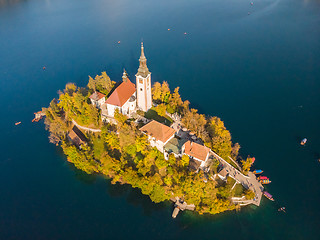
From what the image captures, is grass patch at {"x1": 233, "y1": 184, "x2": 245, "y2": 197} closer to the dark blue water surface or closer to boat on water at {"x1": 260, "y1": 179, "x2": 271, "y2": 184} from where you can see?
the dark blue water surface

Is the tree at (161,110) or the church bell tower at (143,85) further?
the tree at (161,110)

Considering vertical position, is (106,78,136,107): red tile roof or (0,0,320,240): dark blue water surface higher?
(106,78,136,107): red tile roof

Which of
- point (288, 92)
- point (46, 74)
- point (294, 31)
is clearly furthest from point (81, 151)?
point (294, 31)

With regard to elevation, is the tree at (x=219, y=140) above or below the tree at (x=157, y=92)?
below

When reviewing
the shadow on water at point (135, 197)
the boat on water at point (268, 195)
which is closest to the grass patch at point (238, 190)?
the boat on water at point (268, 195)

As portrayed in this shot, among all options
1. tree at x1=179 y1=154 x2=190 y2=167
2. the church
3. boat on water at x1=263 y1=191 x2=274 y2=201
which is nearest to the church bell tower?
the church

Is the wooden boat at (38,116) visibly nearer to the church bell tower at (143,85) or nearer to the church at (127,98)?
the church at (127,98)

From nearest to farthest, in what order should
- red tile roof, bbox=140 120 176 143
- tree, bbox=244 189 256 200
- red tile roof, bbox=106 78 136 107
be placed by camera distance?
tree, bbox=244 189 256 200 < red tile roof, bbox=140 120 176 143 < red tile roof, bbox=106 78 136 107
